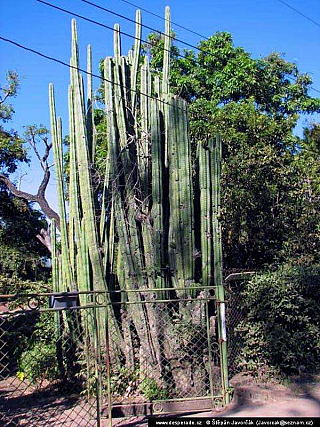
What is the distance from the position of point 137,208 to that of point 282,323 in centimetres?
262

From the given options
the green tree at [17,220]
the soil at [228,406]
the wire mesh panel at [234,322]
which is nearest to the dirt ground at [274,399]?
the soil at [228,406]

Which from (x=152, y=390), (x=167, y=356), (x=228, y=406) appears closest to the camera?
(x=228, y=406)

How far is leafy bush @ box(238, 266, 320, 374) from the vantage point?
6461mm

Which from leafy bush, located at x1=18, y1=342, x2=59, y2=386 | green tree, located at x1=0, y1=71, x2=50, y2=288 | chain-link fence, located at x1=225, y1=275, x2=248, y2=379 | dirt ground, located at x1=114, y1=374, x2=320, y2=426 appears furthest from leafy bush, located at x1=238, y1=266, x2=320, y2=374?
green tree, located at x1=0, y1=71, x2=50, y2=288

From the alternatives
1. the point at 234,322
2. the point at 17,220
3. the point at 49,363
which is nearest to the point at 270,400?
the point at 234,322

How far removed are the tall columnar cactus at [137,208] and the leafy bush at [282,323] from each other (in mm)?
815

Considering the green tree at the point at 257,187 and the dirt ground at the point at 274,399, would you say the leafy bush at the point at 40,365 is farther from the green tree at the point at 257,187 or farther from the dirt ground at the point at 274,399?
the green tree at the point at 257,187

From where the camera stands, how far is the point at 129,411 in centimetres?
557

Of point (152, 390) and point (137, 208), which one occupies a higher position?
point (137, 208)

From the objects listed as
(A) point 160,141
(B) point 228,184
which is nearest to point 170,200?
(A) point 160,141

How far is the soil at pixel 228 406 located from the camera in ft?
17.4

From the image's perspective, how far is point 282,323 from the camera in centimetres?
678

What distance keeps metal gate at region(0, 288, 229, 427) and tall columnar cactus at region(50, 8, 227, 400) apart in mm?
43

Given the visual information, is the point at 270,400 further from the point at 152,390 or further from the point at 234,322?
the point at 152,390
